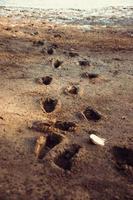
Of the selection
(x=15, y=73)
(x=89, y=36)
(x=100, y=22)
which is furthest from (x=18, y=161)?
(x=100, y=22)

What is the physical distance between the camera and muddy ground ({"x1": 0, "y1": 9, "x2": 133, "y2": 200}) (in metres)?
4.16

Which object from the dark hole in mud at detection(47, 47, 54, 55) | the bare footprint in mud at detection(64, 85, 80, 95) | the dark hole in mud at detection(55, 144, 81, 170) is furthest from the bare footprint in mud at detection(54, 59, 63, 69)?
the dark hole in mud at detection(55, 144, 81, 170)

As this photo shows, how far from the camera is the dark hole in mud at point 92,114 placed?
221 inches

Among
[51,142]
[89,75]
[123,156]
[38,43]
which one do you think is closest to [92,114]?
[51,142]

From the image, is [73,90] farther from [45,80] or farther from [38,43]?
[38,43]

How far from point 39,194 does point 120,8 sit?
1068 cm

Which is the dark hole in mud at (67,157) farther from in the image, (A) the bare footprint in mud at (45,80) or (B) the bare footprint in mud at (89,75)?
(B) the bare footprint in mud at (89,75)

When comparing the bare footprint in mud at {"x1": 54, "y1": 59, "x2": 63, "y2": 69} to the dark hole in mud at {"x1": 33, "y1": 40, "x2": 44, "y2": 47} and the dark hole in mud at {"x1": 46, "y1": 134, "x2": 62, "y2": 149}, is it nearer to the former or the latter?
the dark hole in mud at {"x1": 33, "y1": 40, "x2": 44, "y2": 47}

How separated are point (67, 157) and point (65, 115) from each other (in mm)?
1086

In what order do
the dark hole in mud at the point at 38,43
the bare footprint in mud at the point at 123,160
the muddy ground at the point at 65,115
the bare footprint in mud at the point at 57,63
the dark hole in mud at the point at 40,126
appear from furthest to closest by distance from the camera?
the dark hole in mud at the point at 38,43 < the bare footprint in mud at the point at 57,63 < the dark hole in mud at the point at 40,126 < the bare footprint in mud at the point at 123,160 < the muddy ground at the point at 65,115

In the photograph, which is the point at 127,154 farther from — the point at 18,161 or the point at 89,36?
the point at 89,36

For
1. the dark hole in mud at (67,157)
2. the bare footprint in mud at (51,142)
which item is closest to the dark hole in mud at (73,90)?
the bare footprint in mud at (51,142)

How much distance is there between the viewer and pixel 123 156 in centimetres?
474

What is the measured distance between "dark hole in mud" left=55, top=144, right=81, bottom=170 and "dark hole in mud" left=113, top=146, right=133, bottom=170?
41 centimetres
